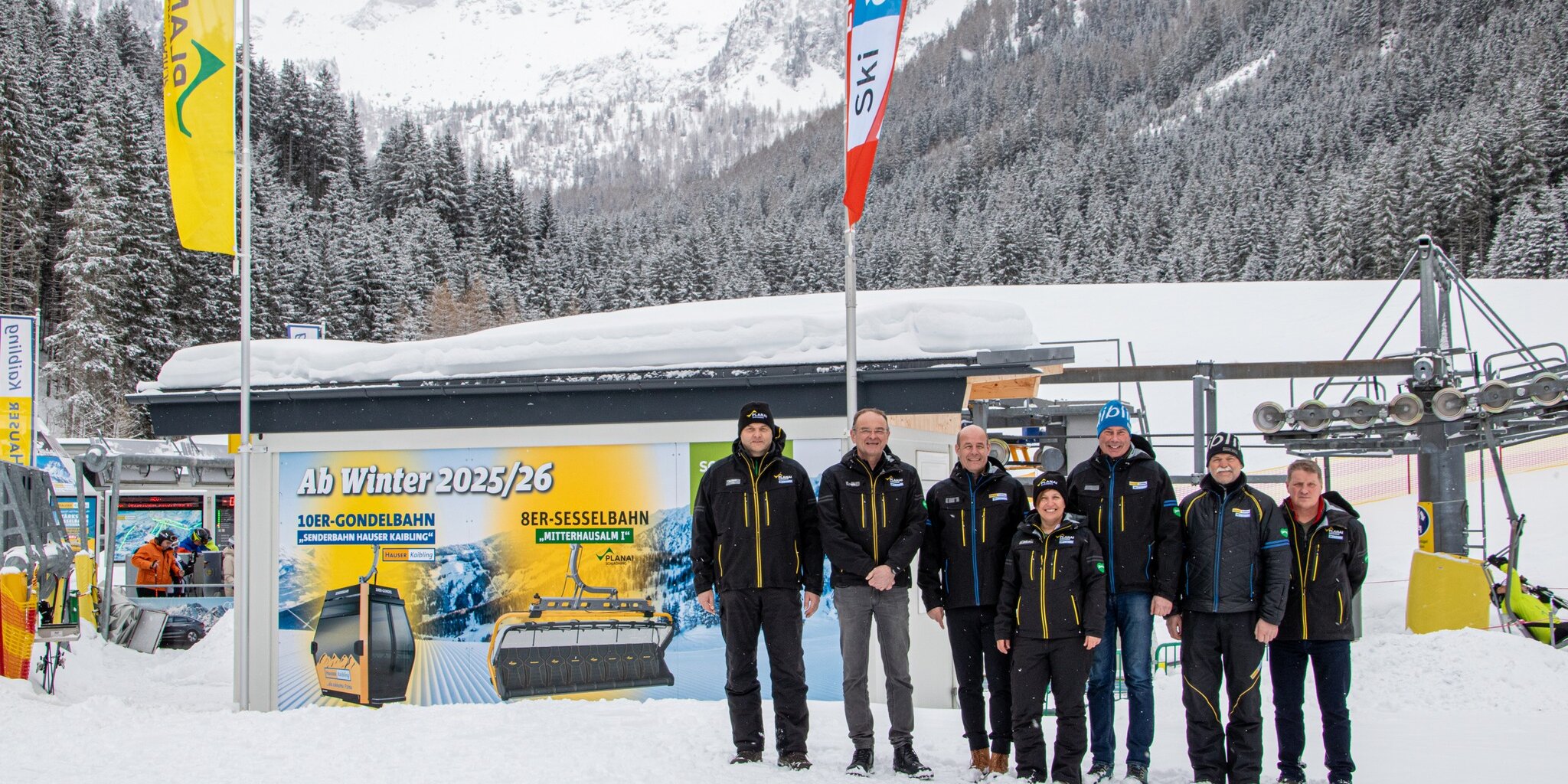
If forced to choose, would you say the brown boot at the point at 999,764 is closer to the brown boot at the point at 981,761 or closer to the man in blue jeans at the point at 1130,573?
the brown boot at the point at 981,761

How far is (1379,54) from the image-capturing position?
126 meters

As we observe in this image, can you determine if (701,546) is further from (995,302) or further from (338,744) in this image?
(995,302)

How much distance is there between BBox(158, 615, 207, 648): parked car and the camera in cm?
1419

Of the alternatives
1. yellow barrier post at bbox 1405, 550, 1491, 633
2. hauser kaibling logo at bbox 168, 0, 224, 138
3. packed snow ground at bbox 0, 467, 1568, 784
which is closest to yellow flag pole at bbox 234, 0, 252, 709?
hauser kaibling logo at bbox 168, 0, 224, 138

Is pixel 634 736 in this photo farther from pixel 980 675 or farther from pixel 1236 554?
pixel 1236 554

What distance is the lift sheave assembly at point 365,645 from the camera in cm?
724

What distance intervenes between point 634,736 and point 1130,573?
254cm

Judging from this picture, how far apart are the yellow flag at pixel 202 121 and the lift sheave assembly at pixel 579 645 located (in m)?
3.38

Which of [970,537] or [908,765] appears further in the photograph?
[970,537]

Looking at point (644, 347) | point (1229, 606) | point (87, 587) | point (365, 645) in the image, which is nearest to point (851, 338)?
point (644, 347)

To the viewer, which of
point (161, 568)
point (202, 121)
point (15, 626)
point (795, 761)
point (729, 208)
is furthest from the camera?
point (729, 208)

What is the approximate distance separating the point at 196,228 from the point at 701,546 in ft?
16.2

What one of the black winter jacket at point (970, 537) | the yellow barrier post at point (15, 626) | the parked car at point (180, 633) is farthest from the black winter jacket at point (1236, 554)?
the parked car at point (180, 633)

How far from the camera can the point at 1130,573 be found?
4688mm
